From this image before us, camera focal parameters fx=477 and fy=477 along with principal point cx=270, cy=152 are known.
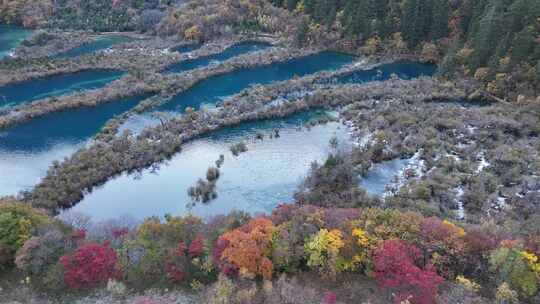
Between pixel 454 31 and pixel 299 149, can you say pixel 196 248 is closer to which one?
pixel 299 149

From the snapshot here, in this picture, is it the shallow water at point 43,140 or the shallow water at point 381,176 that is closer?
the shallow water at point 381,176

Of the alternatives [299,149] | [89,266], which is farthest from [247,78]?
[89,266]

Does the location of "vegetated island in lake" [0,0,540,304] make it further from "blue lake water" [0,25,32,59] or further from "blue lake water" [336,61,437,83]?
"blue lake water" [0,25,32,59]

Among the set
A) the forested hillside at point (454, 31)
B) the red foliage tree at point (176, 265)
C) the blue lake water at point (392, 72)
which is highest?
the forested hillside at point (454, 31)

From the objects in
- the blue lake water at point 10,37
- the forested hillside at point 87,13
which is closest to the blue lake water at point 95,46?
the forested hillside at point 87,13

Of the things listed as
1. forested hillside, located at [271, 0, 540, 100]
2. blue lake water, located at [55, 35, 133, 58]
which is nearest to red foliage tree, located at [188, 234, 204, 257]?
forested hillside, located at [271, 0, 540, 100]

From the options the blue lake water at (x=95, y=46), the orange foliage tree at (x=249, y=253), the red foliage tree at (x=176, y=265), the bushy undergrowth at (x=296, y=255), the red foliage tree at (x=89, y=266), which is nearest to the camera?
the bushy undergrowth at (x=296, y=255)

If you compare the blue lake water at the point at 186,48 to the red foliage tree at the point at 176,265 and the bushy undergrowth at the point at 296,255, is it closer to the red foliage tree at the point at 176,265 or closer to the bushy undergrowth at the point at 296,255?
the bushy undergrowth at the point at 296,255
